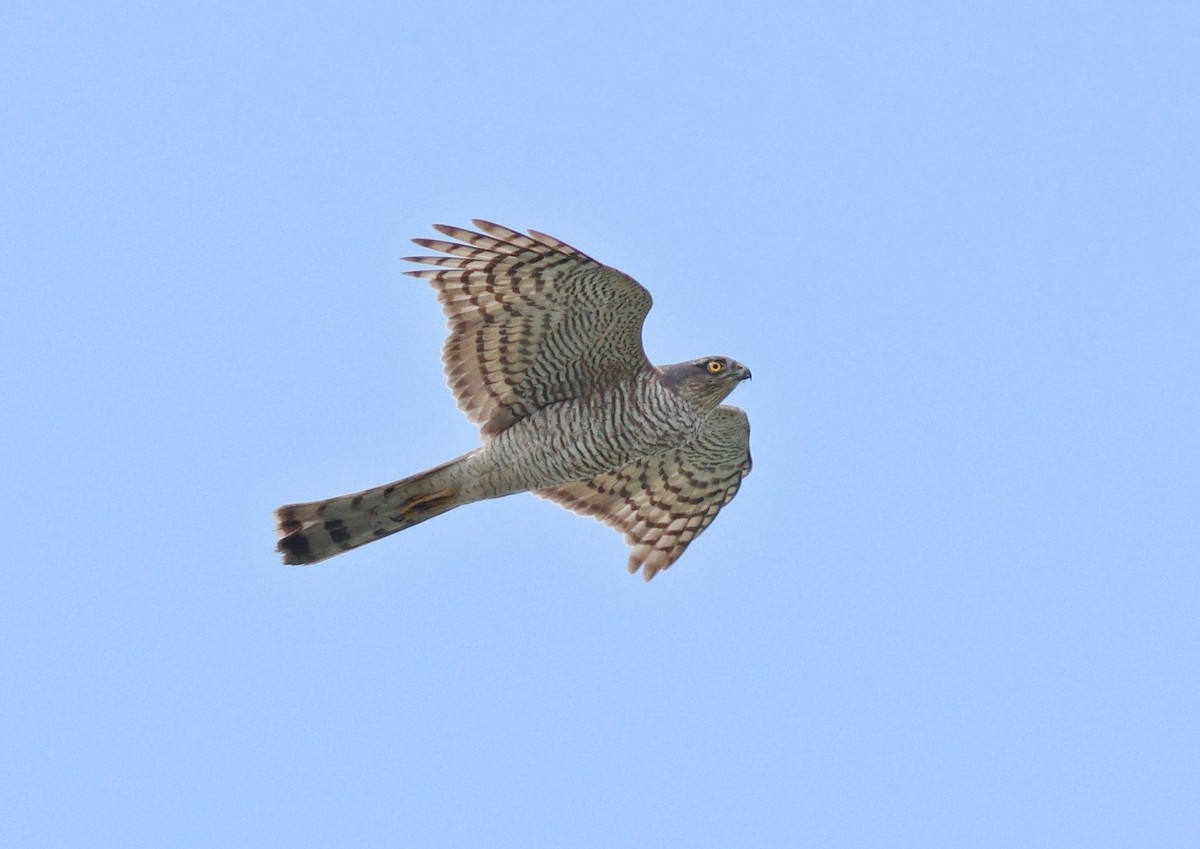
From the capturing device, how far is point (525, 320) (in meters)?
13.3

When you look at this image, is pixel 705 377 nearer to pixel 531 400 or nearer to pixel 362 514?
pixel 531 400

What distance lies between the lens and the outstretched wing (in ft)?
48.8

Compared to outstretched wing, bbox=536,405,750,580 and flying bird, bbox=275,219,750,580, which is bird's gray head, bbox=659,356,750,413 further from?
outstretched wing, bbox=536,405,750,580

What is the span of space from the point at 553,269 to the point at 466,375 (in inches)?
49.1

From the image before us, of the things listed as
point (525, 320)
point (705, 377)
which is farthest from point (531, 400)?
point (705, 377)

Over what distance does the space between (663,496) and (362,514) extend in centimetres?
262

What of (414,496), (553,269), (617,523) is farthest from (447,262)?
(617,523)

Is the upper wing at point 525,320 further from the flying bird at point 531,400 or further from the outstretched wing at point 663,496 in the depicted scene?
the outstretched wing at point 663,496

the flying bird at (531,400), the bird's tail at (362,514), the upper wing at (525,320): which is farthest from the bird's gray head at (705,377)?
the bird's tail at (362,514)

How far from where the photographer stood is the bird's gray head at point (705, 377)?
1363 centimetres

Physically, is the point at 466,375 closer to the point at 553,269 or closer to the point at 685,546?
the point at 553,269

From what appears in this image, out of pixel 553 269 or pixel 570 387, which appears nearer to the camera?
pixel 553 269

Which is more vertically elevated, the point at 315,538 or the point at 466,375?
the point at 466,375

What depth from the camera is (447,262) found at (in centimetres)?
1305
